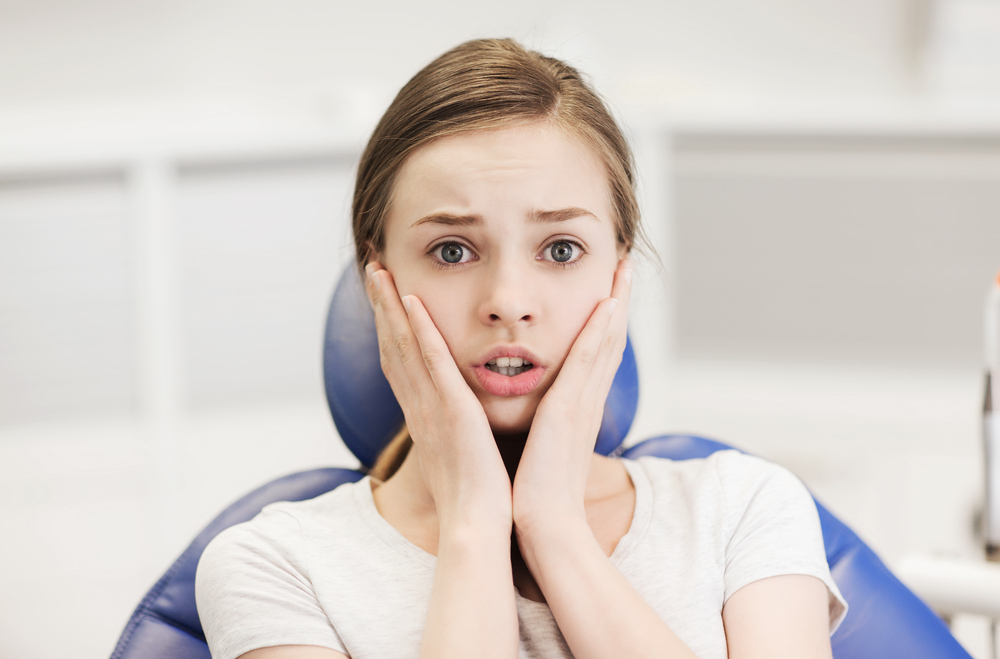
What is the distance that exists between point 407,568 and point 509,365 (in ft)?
0.84

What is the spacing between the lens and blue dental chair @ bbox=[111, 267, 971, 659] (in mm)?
974

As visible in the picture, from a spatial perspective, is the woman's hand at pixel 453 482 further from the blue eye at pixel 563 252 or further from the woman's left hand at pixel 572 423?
the blue eye at pixel 563 252

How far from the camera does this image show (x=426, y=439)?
36.4 inches

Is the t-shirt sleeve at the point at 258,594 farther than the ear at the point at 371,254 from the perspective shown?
No

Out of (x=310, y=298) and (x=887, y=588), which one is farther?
(x=310, y=298)

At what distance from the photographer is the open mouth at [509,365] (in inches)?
36.0

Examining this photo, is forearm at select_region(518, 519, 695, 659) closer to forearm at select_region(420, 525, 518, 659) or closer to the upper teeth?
forearm at select_region(420, 525, 518, 659)

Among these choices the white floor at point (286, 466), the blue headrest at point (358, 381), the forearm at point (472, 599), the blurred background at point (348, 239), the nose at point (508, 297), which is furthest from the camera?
the blurred background at point (348, 239)

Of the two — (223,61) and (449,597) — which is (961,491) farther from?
(223,61)

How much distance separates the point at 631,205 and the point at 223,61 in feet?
8.56

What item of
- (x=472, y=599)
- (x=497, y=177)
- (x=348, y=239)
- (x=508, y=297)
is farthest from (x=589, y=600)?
(x=348, y=239)

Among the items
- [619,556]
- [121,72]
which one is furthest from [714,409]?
[121,72]

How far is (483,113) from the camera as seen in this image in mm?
925

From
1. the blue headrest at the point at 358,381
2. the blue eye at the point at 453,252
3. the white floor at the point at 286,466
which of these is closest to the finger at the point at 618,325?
the blue eye at the point at 453,252
